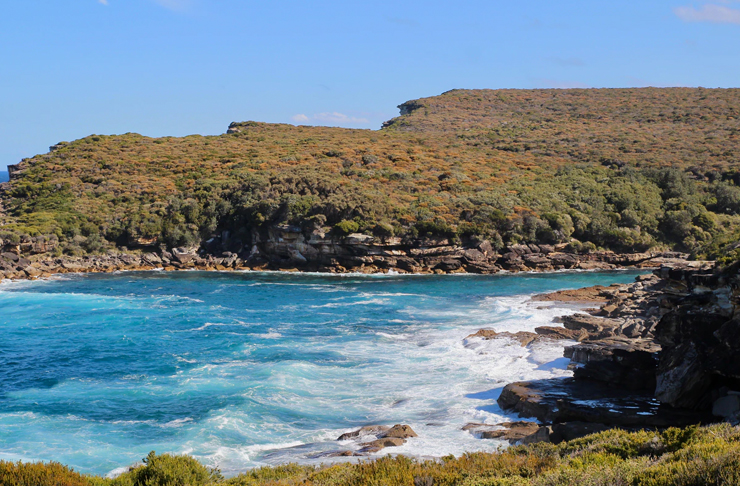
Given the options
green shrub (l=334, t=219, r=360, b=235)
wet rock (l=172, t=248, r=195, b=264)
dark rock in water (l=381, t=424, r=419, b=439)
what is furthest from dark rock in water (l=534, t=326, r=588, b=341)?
wet rock (l=172, t=248, r=195, b=264)

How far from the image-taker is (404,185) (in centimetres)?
6719

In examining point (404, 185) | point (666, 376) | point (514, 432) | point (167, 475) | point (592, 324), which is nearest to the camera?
point (167, 475)

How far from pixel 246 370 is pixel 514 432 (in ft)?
37.8

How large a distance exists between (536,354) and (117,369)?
1676cm

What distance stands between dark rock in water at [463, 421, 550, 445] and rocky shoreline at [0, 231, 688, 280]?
3657 centimetres

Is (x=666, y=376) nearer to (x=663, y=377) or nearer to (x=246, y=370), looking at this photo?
(x=663, y=377)

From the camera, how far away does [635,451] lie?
34.7ft

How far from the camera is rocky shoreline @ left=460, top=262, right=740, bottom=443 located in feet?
49.6

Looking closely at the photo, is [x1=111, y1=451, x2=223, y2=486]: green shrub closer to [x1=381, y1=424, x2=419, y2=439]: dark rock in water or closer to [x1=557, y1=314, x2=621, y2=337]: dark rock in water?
[x1=381, y1=424, x2=419, y2=439]: dark rock in water

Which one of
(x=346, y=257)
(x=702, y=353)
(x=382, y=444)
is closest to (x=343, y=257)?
(x=346, y=257)

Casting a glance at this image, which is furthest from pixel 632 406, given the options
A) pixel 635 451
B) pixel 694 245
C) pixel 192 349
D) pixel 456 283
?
pixel 694 245

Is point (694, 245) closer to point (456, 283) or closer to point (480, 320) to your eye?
point (456, 283)

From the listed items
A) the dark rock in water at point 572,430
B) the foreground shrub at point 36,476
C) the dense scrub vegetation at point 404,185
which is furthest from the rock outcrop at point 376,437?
the dense scrub vegetation at point 404,185

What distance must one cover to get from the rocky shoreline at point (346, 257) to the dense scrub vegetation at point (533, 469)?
41.1 m
